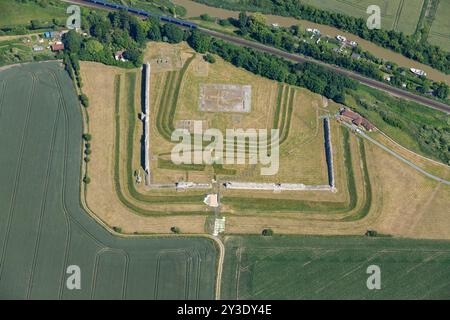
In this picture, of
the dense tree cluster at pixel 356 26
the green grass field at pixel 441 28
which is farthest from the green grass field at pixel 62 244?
the green grass field at pixel 441 28

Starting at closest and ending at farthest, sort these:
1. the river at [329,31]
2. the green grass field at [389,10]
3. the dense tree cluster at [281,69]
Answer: the dense tree cluster at [281,69], the river at [329,31], the green grass field at [389,10]

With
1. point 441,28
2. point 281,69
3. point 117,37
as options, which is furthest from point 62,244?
point 441,28

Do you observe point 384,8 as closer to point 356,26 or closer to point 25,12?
point 356,26

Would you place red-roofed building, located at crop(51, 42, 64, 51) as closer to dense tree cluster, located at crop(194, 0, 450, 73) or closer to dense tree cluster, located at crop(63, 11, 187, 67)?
dense tree cluster, located at crop(63, 11, 187, 67)

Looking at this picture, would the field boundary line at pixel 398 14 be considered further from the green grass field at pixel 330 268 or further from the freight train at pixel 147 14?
the green grass field at pixel 330 268

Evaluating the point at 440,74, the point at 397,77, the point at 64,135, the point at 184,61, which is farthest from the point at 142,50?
the point at 440,74

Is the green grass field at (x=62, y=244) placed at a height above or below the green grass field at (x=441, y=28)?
below

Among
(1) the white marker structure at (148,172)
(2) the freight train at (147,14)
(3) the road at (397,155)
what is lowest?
(1) the white marker structure at (148,172)
